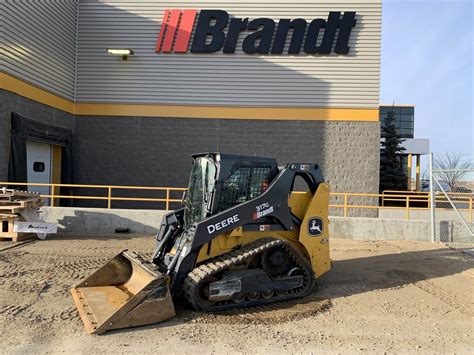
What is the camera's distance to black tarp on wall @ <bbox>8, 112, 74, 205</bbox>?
46.2 ft

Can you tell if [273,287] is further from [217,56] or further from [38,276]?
[217,56]

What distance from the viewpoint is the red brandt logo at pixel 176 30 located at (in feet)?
57.4

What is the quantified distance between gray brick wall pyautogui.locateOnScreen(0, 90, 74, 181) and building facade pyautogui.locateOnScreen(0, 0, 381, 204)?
79cm

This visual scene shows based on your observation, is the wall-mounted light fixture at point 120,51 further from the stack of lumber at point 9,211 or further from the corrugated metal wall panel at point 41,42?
the stack of lumber at point 9,211

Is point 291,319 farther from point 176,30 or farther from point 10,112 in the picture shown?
point 176,30

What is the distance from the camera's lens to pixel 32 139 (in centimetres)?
1512

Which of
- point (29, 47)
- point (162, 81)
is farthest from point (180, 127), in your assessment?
point (29, 47)

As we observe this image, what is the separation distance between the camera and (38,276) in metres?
7.67

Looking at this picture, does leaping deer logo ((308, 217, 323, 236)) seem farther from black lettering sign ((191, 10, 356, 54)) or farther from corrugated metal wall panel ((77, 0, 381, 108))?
black lettering sign ((191, 10, 356, 54))

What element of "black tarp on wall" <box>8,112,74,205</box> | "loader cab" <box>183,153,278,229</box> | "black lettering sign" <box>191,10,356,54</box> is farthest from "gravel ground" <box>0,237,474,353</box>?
"black lettering sign" <box>191,10,356,54</box>

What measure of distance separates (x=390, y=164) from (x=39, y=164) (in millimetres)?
21289

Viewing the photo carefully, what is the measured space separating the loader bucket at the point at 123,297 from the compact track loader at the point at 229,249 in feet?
0.05

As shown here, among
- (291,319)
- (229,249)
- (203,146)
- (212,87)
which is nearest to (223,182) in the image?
(229,249)

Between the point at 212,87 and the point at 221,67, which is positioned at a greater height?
the point at 221,67
